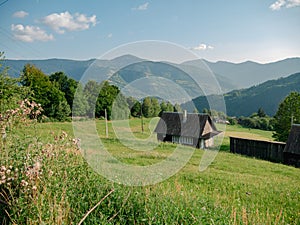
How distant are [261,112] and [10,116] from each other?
89611 mm

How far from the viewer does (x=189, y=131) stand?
29141 millimetres

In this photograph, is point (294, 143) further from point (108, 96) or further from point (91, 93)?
point (91, 93)

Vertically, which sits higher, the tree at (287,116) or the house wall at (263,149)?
the tree at (287,116)

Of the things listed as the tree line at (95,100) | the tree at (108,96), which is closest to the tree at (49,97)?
the tree line at (95,100)

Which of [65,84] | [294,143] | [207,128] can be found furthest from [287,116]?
[65,84]

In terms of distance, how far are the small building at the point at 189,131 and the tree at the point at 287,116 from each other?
1002 cm

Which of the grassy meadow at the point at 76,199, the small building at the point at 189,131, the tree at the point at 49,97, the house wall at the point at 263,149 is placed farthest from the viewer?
the tree at the point at 49,97

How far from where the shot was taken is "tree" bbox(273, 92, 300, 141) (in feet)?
116

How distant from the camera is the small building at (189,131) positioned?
27.9m

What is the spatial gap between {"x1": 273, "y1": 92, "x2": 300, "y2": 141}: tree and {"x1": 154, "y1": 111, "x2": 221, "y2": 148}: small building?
10023mm

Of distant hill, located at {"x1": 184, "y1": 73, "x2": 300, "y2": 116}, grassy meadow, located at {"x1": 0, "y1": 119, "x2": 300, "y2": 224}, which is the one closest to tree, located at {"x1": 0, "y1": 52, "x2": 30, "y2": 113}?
grassy meadow, located at {"x1": 0, "y1": 119, "x2": 300, "y2": 224}

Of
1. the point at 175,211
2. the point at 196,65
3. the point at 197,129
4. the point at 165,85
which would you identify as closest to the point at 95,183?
the point at 175,211

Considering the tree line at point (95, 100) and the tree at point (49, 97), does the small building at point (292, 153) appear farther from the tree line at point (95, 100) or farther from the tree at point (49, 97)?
the tree at point (49, 97)

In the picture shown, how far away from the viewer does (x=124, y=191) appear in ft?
15.0
